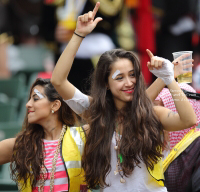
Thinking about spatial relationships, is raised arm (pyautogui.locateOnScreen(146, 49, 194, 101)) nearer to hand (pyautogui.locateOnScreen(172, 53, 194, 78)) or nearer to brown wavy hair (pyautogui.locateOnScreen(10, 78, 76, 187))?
hand (pyautogui.locateOnScreen(172, 53, 194, 78))

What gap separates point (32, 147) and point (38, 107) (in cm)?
30

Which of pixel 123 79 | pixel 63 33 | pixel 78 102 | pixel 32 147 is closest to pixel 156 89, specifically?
pixel 123 79

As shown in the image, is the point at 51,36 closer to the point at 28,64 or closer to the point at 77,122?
the point at 28,64

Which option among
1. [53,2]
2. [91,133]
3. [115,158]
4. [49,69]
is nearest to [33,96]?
[91,133]

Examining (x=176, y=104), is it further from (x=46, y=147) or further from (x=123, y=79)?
(x=46, y=147)

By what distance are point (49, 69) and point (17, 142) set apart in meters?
6.22

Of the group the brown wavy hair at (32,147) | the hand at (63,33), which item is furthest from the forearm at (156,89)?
the hand at (63,33)

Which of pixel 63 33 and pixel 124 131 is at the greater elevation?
Answer: pixel 63 33

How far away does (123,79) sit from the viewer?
2926 mm

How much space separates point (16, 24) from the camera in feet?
35.1

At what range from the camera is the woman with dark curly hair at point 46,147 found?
3.02 m

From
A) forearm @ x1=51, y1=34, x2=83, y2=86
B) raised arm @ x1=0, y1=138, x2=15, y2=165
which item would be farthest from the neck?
forearm @ x1=51, y1=34, x2=83, y2=86

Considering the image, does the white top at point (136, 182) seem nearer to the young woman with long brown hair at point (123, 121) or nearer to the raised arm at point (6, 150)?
the young woman with long brown hair at point (123, 121)

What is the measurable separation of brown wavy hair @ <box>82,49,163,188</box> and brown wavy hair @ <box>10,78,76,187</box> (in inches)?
14.1
